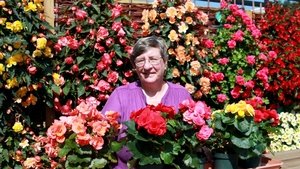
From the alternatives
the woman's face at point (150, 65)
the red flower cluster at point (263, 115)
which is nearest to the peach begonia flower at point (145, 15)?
the woman's face at point (150, 65)

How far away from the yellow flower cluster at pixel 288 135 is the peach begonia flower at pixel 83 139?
2610mm

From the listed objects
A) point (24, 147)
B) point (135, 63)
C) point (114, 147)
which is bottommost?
point (24, 147)

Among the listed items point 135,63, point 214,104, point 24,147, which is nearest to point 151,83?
point 135,63

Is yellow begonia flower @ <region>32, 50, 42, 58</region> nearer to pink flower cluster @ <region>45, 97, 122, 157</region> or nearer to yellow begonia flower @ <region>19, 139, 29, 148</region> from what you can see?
yellow begonia flower @ <region>19, 139, 29, 148</region>

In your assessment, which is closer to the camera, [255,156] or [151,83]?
[255,156]

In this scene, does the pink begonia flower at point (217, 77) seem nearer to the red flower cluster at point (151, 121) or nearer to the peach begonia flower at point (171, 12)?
the peach begonia flower at point (171, 12)

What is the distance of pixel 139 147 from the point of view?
1.68 meters

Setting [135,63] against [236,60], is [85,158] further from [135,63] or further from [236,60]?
[236,60]

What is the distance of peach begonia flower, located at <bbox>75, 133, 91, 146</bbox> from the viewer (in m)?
1.67

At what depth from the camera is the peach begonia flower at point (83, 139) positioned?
1.67 meters

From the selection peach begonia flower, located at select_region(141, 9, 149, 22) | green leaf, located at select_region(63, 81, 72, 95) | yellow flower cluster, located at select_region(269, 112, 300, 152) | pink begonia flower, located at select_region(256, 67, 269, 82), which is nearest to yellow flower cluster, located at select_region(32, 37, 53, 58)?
green leaf, located at select_region(63, 81, 72, 95)

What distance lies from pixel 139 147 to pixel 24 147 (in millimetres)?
1384

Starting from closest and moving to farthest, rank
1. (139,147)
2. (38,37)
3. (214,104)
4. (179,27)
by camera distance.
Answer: (139,147) < (38,37) < (179,27) < (214,104)

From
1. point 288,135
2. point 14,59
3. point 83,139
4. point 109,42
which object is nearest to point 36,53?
point 14,59
